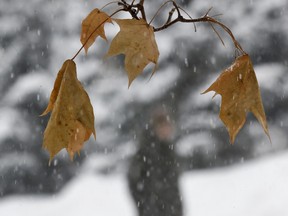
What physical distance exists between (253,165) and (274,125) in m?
2.38

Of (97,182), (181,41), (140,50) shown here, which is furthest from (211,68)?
(140,50)

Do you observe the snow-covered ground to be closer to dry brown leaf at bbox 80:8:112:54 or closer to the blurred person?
the blurred person

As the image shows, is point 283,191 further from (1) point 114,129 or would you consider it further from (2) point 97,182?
(1) point 114,129

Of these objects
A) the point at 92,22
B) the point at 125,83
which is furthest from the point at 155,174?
the point at 92,22

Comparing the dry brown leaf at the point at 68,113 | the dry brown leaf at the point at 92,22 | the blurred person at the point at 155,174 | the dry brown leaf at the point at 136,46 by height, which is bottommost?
the dry brown leaf at the point at 68,113

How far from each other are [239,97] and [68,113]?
0.54 feet

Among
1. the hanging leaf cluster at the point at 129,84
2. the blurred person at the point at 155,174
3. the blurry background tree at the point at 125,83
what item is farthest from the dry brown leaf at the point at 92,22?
the blurred person at the point at 155,174

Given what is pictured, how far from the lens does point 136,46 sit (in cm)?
54

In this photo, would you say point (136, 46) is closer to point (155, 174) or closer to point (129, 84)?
point (129, 84)

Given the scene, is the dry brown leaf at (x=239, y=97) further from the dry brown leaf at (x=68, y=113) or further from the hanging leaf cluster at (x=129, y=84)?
the dry brown leaf at (x=68, y=113)

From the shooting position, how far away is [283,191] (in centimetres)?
640

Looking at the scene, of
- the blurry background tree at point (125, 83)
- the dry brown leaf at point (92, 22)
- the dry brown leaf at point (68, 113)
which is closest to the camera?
the dry brown leaf at point (68, 113)

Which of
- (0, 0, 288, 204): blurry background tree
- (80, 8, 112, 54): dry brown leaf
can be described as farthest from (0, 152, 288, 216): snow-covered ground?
(80, 8, 112, 54): dry brown leaf

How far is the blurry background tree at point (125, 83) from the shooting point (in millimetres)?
3994
